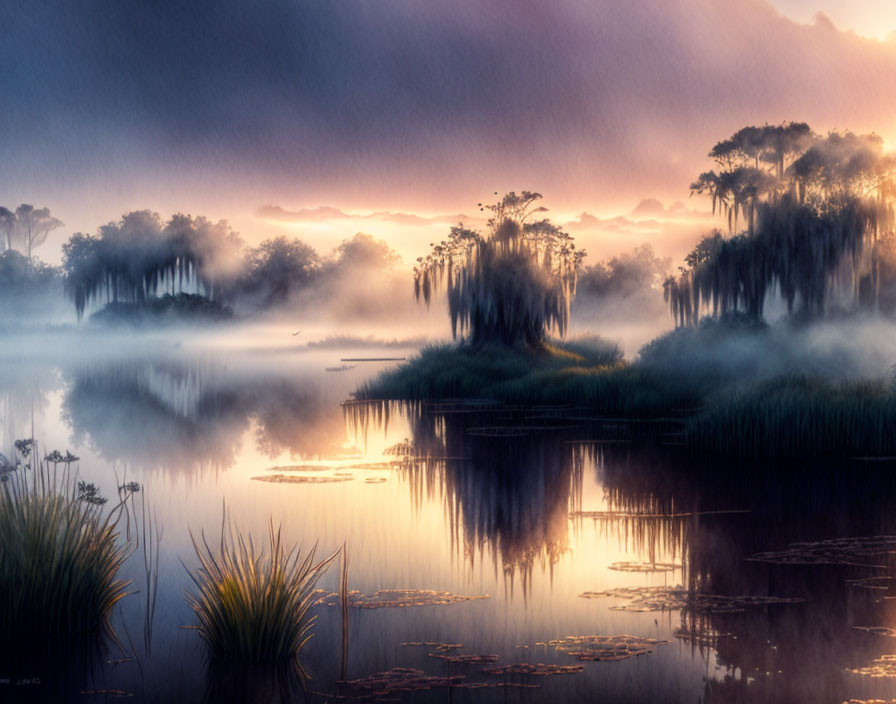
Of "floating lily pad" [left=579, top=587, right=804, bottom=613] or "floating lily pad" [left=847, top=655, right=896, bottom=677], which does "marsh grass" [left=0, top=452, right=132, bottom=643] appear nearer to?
"floating lily pad" [left=579, top=587, right=804, bottom=613]

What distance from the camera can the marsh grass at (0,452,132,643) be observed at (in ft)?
29.2

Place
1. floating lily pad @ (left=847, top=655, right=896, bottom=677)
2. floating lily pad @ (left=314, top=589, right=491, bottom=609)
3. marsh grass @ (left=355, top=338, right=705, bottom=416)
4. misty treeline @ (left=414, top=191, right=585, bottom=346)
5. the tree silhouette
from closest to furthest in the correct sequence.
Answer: floating lily pad @ (left=847, top=655, right=896, bottom=677) → floating lily pad @ (left=314, top=589, right=491, bottom=609) → marsh grass @ (left=355, top=338, right=705, bottom=416) → misty treeline @ (left=414, top=191, right=585, bottom=346) → the tree silhouette

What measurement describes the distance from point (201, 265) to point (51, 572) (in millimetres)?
93253

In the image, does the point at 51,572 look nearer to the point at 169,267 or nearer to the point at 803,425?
the point at 803,425

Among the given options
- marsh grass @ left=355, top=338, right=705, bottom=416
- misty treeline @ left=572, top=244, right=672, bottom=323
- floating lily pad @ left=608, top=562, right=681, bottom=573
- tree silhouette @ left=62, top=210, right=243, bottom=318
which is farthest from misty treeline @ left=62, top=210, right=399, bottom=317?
floating lily pad @ left=608, top=562, right=681, bottom=573

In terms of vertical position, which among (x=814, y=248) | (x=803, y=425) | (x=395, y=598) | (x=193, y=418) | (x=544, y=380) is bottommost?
(x=395, y=598)

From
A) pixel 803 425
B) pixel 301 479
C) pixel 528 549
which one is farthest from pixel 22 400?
pixel 528 549

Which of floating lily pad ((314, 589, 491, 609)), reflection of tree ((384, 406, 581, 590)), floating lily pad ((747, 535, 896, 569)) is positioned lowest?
floating lily pad ((314, 589, 491, 609))

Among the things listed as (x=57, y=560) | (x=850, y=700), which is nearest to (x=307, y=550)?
(x=57, y=560)

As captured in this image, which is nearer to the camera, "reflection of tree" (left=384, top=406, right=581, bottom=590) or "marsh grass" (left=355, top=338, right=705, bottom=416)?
"reflection of tree" (left=384, top=406, right=581, bottom=590)

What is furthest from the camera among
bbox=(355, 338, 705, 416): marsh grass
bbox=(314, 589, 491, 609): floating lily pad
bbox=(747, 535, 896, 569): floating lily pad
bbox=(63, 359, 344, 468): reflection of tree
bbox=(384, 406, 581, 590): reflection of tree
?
bbox=(355, 338, 705, 416): marsh grass

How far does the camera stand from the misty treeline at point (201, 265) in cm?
9181

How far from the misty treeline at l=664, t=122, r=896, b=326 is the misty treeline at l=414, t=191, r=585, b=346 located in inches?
193

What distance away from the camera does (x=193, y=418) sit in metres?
31.2
